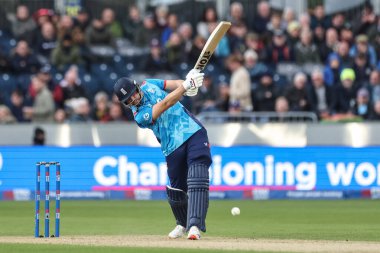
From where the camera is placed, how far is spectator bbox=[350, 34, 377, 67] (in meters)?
26.1

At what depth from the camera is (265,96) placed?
2528 centimetres

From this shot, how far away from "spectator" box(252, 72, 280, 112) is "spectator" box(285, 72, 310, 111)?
37 cm

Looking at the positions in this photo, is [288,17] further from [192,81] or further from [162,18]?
[192,81]

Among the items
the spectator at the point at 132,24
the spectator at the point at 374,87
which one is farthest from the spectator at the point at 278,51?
the spectator at the point at 132,24

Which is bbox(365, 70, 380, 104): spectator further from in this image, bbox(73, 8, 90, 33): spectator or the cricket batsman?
the cricket batsman

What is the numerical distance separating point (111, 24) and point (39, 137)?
4.37m

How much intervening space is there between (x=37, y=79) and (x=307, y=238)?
1245 cm

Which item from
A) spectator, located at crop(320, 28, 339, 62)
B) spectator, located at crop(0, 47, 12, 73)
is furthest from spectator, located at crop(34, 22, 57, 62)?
spectator, located at crop(320, 28, 339, 62)

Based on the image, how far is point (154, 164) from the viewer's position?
2338cm

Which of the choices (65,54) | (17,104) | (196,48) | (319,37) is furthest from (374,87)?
(17,104)

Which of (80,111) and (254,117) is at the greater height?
(80,111)

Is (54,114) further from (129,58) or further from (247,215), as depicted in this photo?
(247,215)

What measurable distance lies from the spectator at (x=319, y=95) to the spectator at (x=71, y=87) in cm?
525

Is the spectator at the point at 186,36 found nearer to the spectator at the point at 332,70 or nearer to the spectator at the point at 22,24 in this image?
the spectator at the point at 332,70
